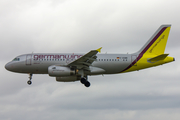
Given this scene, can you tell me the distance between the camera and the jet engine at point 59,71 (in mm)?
44156

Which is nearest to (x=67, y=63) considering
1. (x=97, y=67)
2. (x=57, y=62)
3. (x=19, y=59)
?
(x=57, y=62)

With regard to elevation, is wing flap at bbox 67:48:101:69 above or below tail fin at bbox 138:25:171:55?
below

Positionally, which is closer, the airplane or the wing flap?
the wing flap

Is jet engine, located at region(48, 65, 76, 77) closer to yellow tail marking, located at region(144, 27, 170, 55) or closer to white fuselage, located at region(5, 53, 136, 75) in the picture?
white fuselage, located at region(5, 53, 136, 75)

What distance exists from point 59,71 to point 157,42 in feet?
52.7

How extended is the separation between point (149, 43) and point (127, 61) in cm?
513

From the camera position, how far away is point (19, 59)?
4741 cm

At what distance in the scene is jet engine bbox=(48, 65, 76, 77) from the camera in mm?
44156

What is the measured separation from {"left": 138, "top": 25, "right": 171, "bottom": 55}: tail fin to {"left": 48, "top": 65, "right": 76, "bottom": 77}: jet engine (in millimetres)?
11565

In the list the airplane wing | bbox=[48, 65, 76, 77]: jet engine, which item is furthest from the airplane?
bbox=[48, 65, 76, 77]: jet engine

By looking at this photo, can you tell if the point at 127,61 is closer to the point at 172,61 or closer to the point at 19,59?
the point at 172,61

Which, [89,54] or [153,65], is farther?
[153,65]

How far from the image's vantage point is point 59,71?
4422 cm

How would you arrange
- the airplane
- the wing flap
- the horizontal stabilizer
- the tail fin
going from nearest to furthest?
the wing flap < the horizontal stabilizer < the airplane < the tail fin
